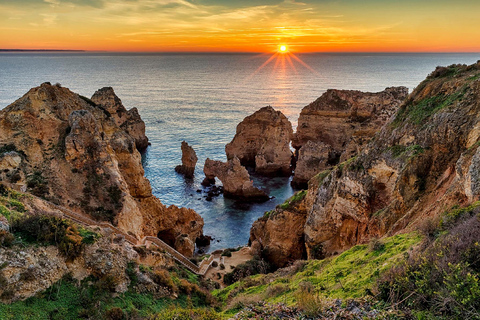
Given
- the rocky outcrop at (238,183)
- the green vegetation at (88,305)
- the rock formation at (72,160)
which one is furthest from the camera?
the rocky outcrop at (238,183)

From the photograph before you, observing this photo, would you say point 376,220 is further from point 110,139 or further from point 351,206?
point 110,139

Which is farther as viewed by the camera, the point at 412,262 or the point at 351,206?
the point at 351,206

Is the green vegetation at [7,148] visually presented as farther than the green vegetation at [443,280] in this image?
Yes

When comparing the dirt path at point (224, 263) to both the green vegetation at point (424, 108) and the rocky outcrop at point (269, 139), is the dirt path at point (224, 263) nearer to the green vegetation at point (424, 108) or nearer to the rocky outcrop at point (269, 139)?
the green vegetation at point (424, 108)

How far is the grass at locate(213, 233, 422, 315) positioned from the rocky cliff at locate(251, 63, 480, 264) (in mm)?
2137

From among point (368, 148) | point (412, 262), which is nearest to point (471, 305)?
point (412, 262)

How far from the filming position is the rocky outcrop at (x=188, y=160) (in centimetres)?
5559

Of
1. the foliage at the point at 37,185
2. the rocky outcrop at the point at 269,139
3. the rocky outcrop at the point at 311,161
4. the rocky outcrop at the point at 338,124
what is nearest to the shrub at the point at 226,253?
the foliage at the point at 37,185

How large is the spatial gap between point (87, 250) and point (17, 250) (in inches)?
102

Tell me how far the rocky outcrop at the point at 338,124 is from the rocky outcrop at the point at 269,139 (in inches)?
145

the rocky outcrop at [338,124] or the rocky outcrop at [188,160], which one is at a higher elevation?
the rocky outcrop at [338,124]

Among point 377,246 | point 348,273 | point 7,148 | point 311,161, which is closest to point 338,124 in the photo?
point 311,161

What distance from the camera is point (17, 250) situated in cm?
1209

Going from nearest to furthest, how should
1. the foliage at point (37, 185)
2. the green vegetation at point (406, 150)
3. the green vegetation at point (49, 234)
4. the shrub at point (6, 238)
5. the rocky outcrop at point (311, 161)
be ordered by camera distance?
the shrub at point (6, 238)
the green vegetation at point (49, 234)
the green vegetation at point (406, 150)
the foliage at point (37, 185)
the rocky outcrop at point (311, 161)
